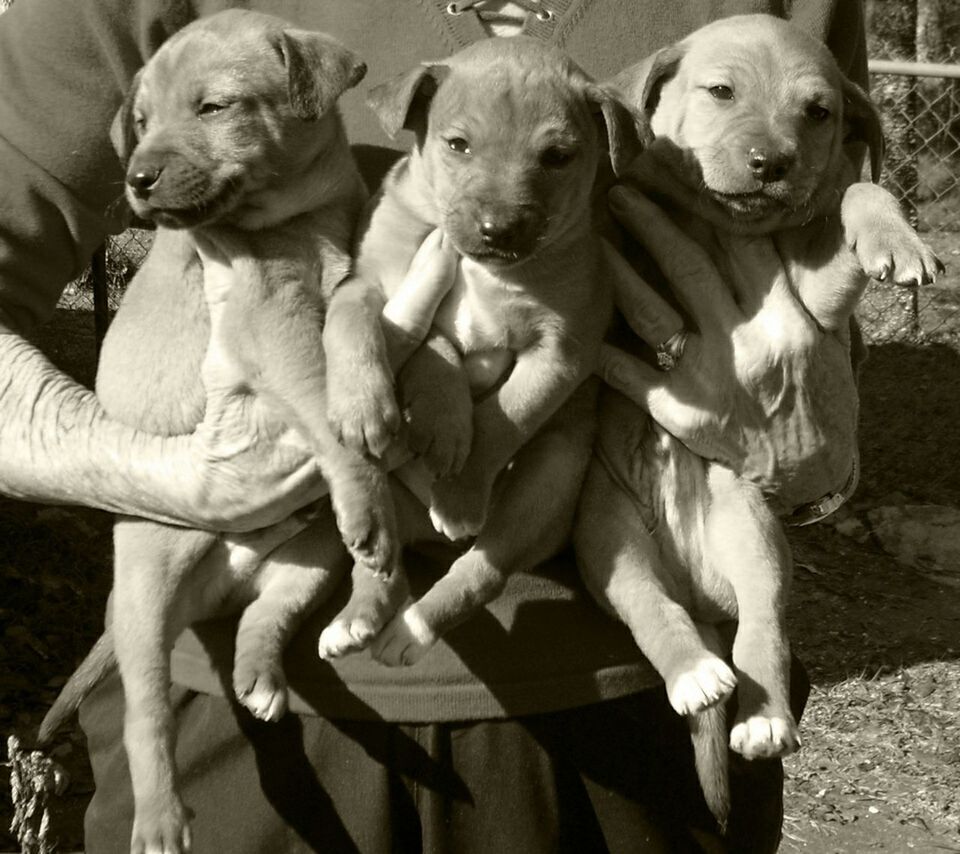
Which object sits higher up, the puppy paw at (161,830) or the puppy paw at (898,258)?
the puppy paw at (898,258)

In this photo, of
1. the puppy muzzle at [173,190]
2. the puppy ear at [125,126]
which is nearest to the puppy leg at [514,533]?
the puppy muzzle at [173,190]

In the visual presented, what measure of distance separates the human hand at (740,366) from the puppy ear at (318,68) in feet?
2.11

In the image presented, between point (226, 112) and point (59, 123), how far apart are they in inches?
12.3

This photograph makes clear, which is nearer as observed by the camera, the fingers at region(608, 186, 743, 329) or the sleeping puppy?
the sleeping puppy

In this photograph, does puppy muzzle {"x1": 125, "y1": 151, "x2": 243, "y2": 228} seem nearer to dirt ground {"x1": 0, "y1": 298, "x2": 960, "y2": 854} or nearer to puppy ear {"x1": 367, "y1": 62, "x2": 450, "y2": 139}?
puppy ear {"x1": 367, "y1": 62, "x2": 450, "y2": 139}

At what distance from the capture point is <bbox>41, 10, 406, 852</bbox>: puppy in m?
2.49

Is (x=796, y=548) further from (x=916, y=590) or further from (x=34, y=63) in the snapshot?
(x=34, y=63)

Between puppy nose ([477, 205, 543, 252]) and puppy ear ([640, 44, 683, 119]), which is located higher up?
puppy ear ([640, 44, 683, 119])

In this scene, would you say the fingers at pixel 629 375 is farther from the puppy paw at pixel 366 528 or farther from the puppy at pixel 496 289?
the puppy paw at pixel 366 528

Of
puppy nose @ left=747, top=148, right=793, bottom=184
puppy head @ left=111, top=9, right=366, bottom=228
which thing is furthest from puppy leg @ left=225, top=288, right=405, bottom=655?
puppy nose @ left=747, top=148, right=793, bottom=184

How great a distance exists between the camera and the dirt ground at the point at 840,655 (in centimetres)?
506

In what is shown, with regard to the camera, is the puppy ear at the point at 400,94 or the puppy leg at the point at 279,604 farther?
the puppy ear at the point at 400,94

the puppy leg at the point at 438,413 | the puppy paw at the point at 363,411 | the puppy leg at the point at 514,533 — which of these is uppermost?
the puppy paw at the point at 363,411

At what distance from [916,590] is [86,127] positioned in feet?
17.0
